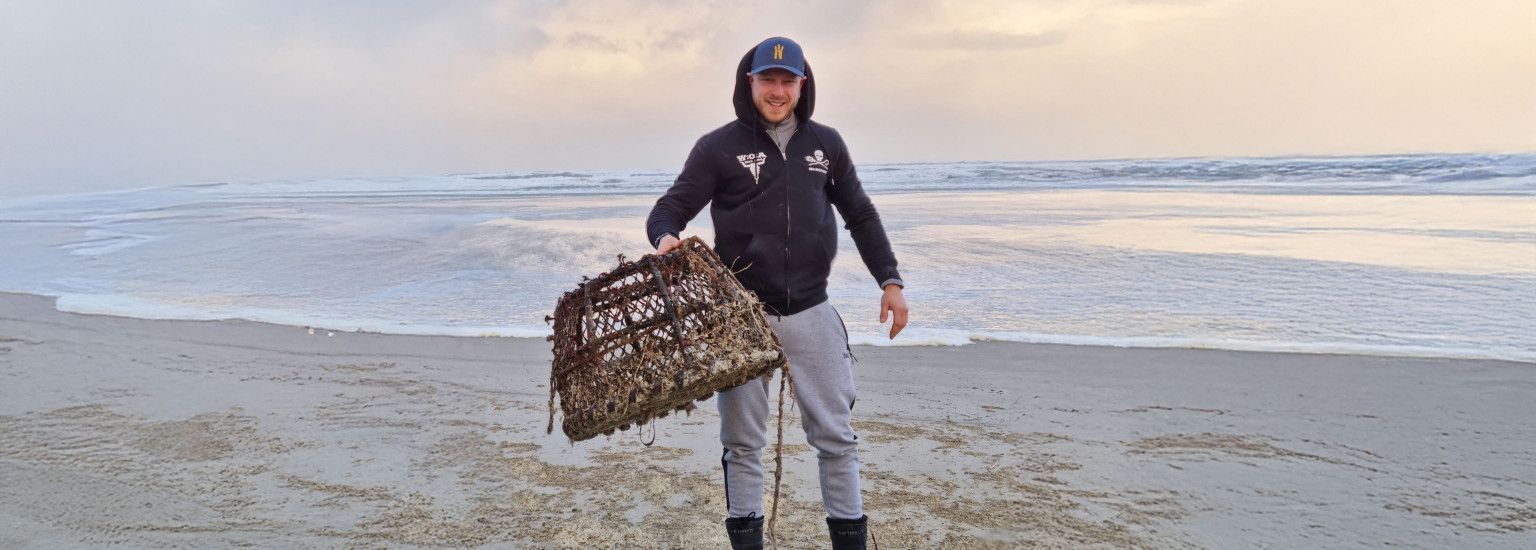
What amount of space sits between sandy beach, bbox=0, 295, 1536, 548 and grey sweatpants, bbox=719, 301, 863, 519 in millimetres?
544

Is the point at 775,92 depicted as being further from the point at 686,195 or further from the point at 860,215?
the point at 860,215

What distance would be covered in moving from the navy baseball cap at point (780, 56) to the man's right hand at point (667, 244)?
22.3 inches

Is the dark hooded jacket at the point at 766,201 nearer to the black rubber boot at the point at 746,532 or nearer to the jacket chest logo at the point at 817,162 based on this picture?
the jacket chest logo at the point at 817,162

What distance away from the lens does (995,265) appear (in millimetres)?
9836

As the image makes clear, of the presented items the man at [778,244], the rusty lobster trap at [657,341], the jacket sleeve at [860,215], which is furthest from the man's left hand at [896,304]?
the rusty lobster trap at [657,341]

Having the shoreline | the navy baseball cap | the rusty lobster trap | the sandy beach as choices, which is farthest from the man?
the shoreline

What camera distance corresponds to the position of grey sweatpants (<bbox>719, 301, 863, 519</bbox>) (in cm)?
280

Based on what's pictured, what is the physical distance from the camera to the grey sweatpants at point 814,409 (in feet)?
9.20

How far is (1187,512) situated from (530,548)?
251 centimetres

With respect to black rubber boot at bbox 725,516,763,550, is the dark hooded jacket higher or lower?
higher

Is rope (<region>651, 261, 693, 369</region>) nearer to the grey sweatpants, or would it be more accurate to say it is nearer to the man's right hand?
the man's right hand

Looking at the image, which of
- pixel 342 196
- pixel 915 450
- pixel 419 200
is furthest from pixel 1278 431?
pixel 342 196

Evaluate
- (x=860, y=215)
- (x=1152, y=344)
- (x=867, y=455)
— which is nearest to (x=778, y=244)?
(x=860, y=215)

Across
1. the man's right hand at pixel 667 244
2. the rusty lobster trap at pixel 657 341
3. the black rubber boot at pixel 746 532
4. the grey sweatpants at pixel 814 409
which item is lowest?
the black rubber boot at pixel 746 532
